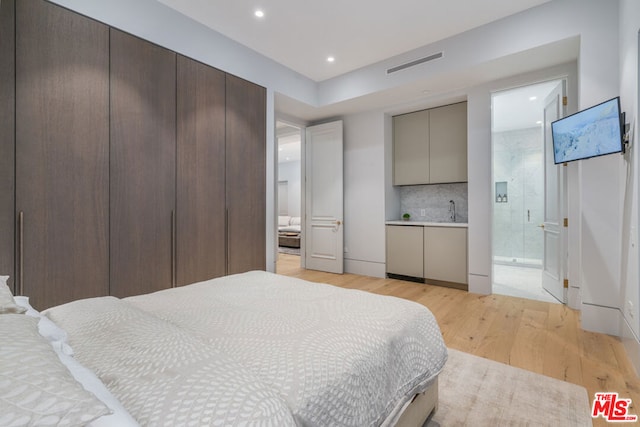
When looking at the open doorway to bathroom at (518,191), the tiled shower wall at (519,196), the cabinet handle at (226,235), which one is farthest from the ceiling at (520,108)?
the cabinet handle at (226,235)

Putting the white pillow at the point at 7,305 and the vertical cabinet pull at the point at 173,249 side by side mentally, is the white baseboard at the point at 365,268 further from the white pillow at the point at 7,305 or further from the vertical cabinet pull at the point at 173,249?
the white pillow at the point at 7,305

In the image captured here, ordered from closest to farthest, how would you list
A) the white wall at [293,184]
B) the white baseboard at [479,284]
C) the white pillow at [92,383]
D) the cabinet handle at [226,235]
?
the white pillow at [92,383]
the cabinet handle at [226,235]
the white baseboard at [479,284]
the white wall at [293,184]

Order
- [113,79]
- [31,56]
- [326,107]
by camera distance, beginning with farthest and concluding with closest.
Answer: [326,107] < [113,79] < [31,56]

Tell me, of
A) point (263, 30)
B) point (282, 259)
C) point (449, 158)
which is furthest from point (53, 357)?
point (282, 259)

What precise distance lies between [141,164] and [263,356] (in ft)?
7.88

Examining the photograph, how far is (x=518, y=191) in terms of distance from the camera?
5.99 meters

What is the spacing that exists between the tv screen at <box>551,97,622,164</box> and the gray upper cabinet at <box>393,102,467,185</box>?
1.34 metres

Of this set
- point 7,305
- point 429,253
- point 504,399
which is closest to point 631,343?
point 504,399

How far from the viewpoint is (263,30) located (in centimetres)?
325

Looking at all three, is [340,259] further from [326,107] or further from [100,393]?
[100,393]

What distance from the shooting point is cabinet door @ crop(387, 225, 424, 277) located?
14.3 ft

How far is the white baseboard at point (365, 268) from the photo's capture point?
15.4 feet

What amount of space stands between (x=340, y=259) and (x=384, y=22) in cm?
337

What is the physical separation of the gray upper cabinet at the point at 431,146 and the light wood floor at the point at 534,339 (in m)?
1.67
